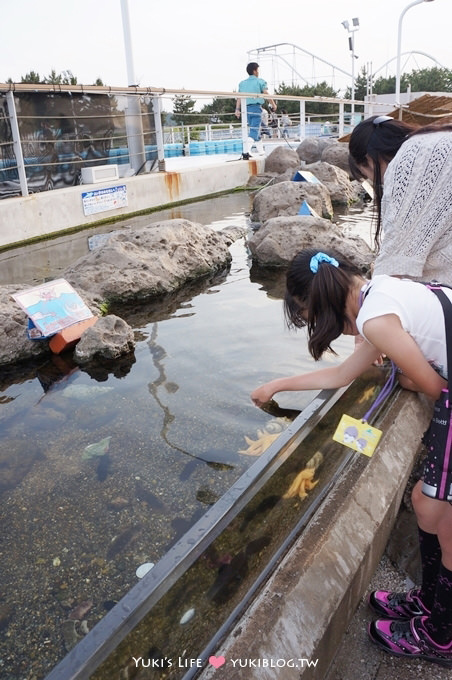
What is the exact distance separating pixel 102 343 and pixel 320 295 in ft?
6.95

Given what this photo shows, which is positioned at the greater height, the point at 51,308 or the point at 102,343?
the point at 51,308

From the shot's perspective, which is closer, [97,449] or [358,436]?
[358,436]

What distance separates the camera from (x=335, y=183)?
31.9ft

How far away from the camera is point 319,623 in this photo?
155 cm

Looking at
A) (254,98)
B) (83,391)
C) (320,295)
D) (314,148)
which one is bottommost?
(83,391)

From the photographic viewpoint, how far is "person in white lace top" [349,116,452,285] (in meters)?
2.08

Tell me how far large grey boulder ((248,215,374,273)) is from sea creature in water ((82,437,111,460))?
3.39 metres

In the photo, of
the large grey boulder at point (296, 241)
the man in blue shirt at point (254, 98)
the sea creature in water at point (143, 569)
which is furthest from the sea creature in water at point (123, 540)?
the man in blue shirt at point (254, 98)

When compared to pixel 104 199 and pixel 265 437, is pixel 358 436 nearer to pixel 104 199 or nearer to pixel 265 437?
pixel 265 437

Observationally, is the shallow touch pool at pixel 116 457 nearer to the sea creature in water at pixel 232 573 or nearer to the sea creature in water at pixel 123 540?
the sea creature in water at pixel 123 540

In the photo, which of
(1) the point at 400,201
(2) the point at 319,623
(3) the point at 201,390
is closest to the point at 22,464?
(3) the point at 201,390

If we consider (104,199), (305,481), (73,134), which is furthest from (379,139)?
(73,134)

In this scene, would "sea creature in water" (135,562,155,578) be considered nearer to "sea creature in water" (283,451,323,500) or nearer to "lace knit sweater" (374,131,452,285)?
"sea creature in water" (283,451,323,500)

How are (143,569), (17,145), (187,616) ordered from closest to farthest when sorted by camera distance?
(187,616)
(143,569)
(17,145)
